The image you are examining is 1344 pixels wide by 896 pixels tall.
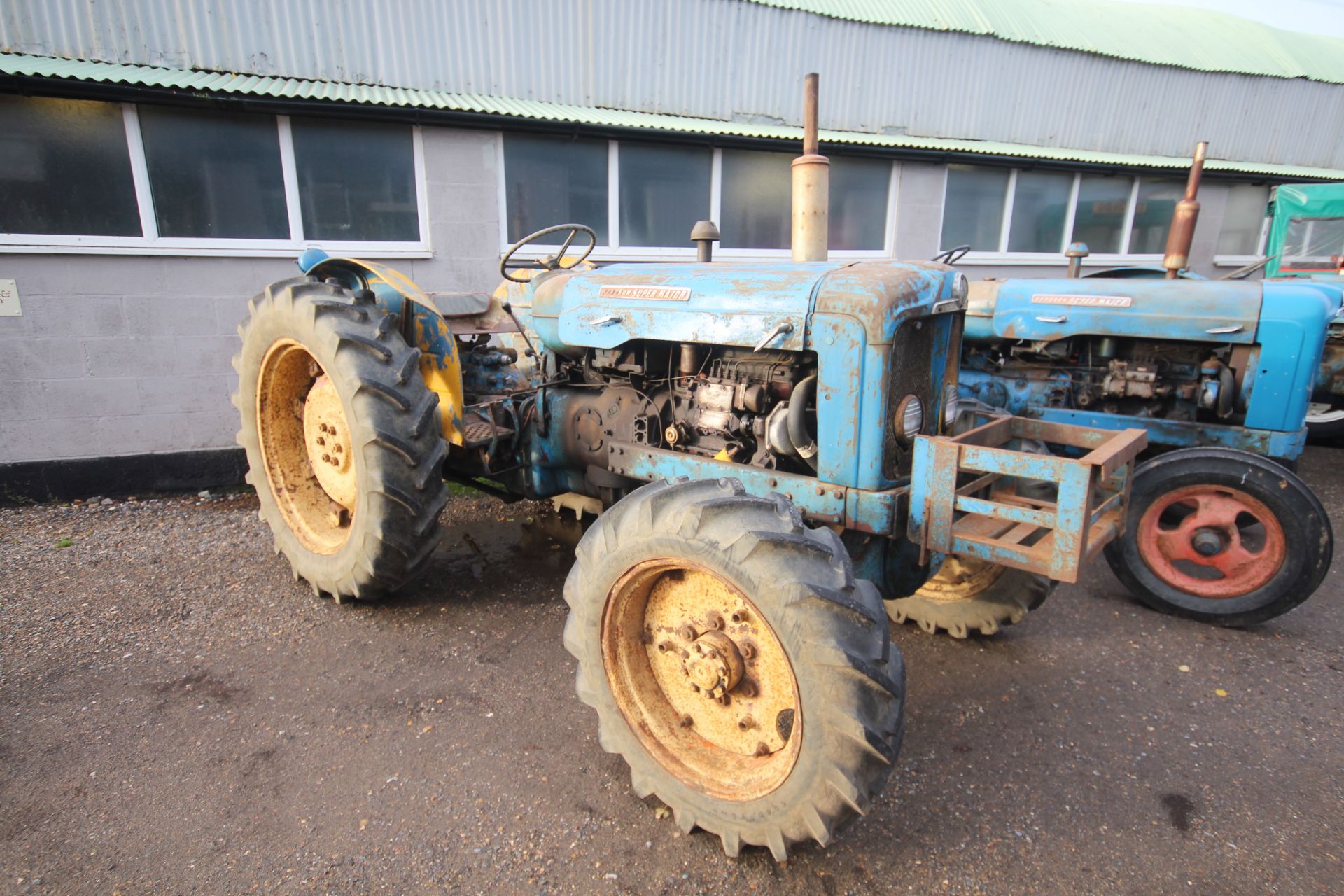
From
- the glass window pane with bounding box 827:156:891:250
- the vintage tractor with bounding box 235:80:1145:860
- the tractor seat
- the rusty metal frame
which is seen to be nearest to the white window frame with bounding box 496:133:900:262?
the glass window pane with bounding box 827:156:891:250

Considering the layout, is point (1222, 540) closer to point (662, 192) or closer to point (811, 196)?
point (811, 196)

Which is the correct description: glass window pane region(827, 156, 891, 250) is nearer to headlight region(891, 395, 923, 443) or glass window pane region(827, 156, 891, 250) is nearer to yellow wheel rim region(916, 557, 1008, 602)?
yellow wheel rim region(916, 557, 1008, 602)

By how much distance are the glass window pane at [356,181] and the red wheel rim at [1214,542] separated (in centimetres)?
516

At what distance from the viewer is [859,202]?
726 centimetres

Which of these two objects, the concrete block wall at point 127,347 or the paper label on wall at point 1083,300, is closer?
the paper label on wall at point 1083,300

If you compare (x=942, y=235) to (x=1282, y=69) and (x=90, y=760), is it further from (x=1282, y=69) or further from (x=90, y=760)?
(x=90, y=760)

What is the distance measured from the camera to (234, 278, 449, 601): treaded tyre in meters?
2.85

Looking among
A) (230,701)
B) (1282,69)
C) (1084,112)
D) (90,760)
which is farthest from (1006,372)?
(1282,69)

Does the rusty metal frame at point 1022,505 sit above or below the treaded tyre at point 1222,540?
above

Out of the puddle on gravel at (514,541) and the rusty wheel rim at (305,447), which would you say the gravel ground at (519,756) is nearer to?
the puddle on gravel at (514,541)

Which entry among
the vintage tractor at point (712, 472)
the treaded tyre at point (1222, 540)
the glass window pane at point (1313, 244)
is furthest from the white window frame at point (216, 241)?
the glass window pane at point (1313, 244)

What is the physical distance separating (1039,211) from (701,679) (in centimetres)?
808

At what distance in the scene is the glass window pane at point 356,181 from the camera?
514 cm

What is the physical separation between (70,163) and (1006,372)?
20.0ft
